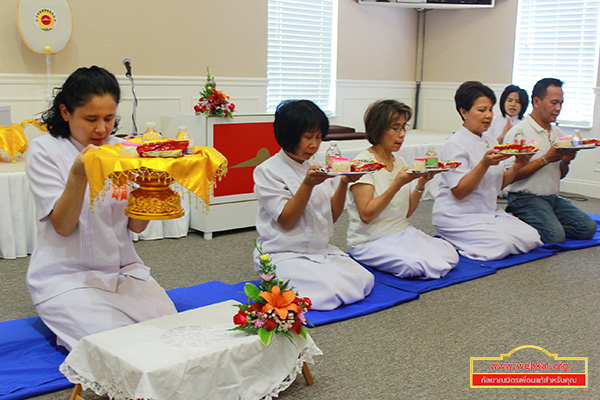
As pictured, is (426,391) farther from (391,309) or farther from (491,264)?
(491,264)

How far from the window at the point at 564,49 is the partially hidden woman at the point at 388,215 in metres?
4.10

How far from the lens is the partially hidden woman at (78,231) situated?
2289 millimetres

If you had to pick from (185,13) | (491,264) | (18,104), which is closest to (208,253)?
(491,264)

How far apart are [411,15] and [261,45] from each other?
254 centimetres

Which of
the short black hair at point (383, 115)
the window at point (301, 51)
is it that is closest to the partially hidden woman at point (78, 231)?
the short black hair at point (383, 115)

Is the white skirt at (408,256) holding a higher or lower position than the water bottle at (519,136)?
lower

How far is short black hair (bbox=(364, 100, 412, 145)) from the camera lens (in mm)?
3553

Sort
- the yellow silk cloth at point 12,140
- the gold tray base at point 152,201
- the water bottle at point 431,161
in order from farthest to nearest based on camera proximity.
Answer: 1. the yellow silk cloth at point 12,140
2. the water bottle at point 431,161
3. the gold tray base at point 152,201

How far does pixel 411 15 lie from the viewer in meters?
8.38

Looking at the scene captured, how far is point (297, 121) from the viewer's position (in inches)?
117

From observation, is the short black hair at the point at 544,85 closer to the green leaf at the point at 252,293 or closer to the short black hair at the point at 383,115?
the short black hair at the point at 383,115

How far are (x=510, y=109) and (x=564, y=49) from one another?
5.54ft

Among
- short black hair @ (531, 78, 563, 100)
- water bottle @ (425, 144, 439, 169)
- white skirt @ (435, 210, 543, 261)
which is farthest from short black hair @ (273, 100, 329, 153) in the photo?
short black hair @ (531, 78, 563, 100)

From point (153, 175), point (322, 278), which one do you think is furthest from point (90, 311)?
point (322, 278)
